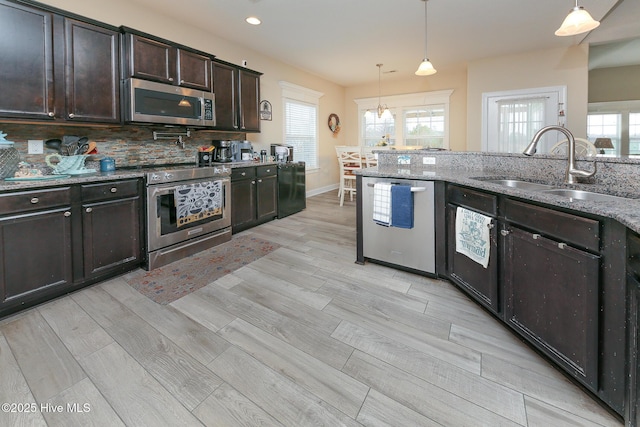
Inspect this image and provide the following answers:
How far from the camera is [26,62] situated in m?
2.26

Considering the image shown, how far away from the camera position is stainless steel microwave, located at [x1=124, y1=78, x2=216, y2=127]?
2.88 metres

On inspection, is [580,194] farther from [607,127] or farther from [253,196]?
[607,127]

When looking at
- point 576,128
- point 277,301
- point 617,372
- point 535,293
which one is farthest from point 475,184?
point 576,128

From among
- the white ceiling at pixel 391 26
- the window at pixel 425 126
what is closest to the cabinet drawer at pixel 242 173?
the white ceiling at pixel 391 26

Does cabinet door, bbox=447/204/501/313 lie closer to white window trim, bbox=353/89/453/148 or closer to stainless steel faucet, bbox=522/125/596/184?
stainless steel faucet, bbox=522/125/596/184

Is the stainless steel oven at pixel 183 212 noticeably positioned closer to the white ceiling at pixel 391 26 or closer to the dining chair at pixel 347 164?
the white ceiling at pixel 391 26

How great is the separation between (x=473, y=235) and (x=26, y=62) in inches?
139

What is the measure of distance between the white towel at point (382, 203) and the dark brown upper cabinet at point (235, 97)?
96.1 inches

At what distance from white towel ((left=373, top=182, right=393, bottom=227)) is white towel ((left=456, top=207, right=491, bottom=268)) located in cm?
57

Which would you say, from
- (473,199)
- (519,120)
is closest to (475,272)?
(473,199)

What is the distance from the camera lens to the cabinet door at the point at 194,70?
3334mm

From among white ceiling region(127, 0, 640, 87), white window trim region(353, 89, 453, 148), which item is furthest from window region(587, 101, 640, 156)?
white window trim region(353, 89, 453, 148)

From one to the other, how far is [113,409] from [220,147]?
339 centimetres

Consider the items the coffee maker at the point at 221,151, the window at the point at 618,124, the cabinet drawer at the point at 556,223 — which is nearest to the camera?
the cabinet drawer at the point at 556,223
